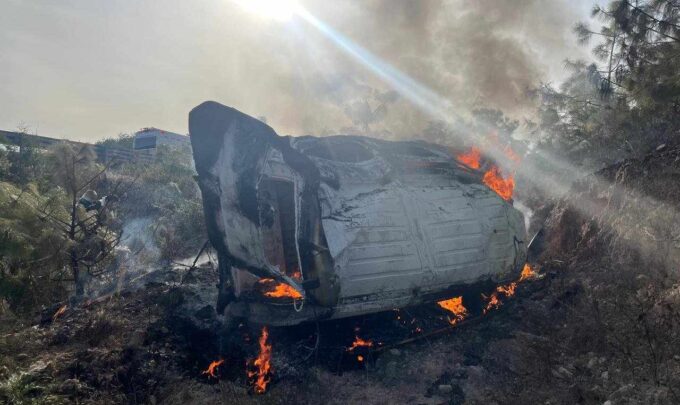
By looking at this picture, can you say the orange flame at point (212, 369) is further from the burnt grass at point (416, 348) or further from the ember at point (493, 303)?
the ember at point (493, 303)

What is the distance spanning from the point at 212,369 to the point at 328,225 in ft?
6.98

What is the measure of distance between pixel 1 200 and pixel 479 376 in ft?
24.4

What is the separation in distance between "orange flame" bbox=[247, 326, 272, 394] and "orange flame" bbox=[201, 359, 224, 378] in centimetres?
38

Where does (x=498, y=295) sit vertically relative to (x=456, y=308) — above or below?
above

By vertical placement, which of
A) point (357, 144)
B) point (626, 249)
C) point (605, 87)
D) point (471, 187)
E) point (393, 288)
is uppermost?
point (605, 87)

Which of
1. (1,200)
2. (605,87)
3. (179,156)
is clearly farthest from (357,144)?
(179,156)

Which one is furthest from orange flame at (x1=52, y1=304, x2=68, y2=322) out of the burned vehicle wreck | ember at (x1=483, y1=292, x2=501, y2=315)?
ember at (x1=483, y1=292, x2=501, y2=315)

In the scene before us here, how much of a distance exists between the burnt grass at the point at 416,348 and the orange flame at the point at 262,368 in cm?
9

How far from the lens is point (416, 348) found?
5.07m

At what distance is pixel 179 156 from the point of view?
68.7ft

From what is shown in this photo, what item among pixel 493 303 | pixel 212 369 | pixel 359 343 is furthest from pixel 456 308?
pixel 212 369

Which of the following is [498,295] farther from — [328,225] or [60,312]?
[60,312]

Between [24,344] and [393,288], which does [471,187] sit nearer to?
[393,288]

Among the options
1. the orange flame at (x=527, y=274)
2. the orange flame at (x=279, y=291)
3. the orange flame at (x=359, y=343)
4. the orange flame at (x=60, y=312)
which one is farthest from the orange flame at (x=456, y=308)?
the orange flame at (x=60, y=312)
